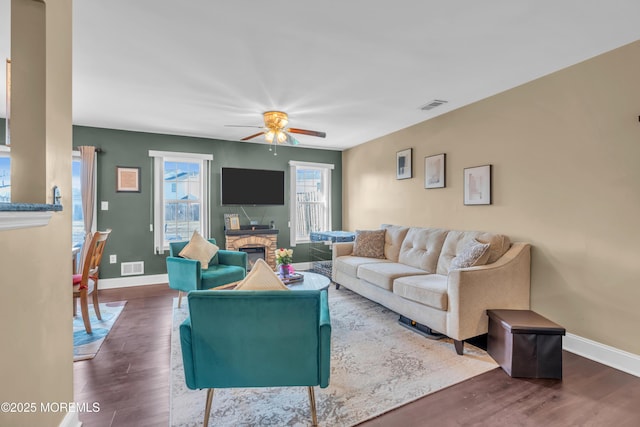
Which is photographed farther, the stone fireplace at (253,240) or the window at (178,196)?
the stone fireplace at (253,240)

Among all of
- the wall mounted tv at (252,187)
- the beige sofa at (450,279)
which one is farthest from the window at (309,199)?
the beige sofa at (450,279)

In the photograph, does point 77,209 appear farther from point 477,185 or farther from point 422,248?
point 477,185

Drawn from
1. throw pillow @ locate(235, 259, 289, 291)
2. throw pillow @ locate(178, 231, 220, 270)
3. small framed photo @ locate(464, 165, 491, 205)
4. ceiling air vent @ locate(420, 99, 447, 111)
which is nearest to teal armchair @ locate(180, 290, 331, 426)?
throw pillow @ locate(235, 259, 289, 291)

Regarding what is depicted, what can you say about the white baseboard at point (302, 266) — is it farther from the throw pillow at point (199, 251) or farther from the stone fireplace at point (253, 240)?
the throw pillow at point (199, 251)

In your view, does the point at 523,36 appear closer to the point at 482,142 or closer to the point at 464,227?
the point at 482,142

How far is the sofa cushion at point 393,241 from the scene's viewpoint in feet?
14.5

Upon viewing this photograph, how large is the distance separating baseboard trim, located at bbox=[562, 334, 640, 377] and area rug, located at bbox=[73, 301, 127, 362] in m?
4.20

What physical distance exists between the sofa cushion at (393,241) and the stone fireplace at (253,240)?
81.7 inches

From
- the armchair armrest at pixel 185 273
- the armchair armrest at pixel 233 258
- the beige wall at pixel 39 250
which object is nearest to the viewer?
the beige wall at pixel 39 250

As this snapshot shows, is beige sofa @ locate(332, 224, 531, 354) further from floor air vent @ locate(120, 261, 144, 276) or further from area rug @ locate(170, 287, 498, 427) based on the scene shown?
floor air vent @ locate(120, 261, 144, 276)

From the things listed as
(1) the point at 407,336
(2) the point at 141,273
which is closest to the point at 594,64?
(1) the point at 407,336

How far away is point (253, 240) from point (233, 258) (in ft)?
4.16

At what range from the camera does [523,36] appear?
7.50 ft

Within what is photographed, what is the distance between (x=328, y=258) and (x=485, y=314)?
3.81 m
